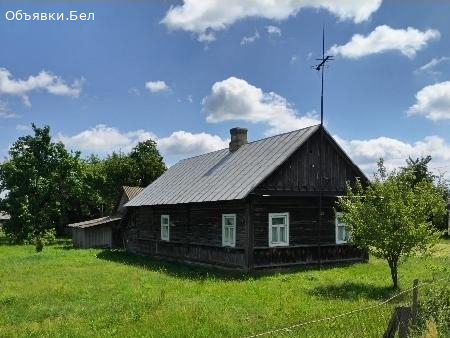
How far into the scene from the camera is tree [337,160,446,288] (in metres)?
14.5

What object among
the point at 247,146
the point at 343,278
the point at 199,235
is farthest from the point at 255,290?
the point at 247,146

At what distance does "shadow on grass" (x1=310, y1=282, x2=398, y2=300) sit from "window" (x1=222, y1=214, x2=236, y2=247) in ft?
17.1

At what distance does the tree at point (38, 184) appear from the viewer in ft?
155

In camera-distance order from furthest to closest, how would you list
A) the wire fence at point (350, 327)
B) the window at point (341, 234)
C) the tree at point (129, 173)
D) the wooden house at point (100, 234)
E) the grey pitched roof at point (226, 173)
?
the tree at point (129, 173)
the wooden house at point (100, 234)
the window at point (341, 234)
the grey pitched roof at point (226, 173)
the wire fence at point (350, 327)

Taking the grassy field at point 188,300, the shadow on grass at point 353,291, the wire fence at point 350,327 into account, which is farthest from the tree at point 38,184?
the wire fence at point 350,327

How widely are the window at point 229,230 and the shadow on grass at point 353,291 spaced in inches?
205

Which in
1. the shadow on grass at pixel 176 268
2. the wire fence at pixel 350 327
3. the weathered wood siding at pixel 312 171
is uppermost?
the weathered wood siding at pixel 312 171

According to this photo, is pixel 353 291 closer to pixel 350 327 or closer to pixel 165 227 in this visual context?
pixel 350 327

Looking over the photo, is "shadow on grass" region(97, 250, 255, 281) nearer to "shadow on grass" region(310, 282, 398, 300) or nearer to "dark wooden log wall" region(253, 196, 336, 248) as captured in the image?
"dark wooden log wall" region(253, 196, 336, 248)

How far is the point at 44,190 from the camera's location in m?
48.6

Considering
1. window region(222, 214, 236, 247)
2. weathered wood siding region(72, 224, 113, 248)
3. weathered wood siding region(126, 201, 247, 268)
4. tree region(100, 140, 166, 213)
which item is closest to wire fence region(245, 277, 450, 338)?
weathered wood siding region(126, 201, 247, 268)

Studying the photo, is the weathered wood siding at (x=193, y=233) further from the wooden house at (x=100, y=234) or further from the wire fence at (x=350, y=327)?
the wire fence at (x=350, y=327)

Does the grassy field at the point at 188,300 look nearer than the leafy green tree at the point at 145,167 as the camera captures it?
Yes

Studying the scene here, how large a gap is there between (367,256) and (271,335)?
14817 mm
